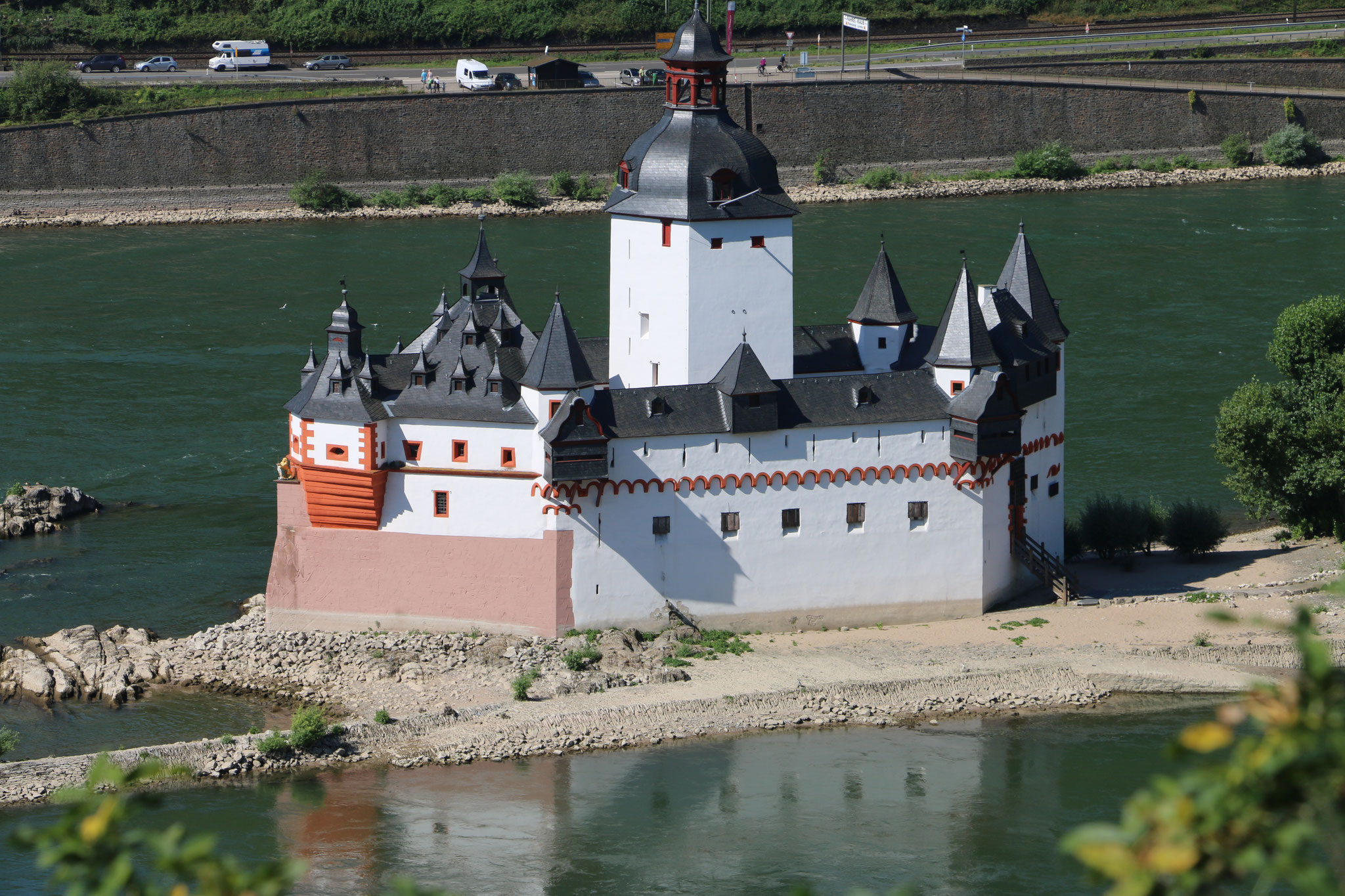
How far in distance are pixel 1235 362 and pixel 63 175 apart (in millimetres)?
52826

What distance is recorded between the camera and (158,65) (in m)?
98.9

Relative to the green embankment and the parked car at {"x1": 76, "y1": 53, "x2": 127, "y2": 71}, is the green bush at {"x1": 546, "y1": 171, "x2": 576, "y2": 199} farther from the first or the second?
the parked car at {"x1": 76, "y1": 53, "x2": 127, "y2": 71}

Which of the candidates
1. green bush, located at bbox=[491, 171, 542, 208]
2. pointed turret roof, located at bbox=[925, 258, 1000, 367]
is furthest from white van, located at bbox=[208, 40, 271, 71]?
pointed turret roof, located at bbox=[925, 258, 1000, 367]

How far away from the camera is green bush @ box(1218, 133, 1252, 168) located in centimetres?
9600

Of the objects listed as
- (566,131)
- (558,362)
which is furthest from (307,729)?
(566,131)

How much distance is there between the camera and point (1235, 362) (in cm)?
6056

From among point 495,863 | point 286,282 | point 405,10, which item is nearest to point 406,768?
point 495,863

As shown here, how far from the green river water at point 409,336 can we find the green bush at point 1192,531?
15.7ft

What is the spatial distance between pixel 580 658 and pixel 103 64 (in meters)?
71.5

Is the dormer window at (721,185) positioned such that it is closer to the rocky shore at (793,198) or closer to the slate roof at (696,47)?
the slate roof at (696,47)

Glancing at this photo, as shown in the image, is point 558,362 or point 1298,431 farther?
point 1298,431

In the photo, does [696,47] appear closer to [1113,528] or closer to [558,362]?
[558,362]

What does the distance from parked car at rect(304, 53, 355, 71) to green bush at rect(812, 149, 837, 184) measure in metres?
25.0

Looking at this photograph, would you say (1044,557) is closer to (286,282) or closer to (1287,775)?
(1287,775)
